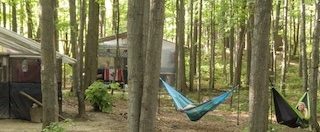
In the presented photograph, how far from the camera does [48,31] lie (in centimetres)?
671

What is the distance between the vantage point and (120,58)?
22.2 meters

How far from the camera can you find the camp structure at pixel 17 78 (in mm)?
10984

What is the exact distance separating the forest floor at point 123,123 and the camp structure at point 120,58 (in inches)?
279

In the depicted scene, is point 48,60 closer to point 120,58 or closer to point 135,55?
point 135,55

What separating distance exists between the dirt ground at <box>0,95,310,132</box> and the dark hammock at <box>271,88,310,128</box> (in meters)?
0.21

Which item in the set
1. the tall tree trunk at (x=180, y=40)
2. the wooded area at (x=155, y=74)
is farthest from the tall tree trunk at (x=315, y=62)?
the tall tree trunk at (x=180, y=40)

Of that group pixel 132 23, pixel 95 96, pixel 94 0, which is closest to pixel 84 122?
pixel 95 96

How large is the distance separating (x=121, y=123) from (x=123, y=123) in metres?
0.05

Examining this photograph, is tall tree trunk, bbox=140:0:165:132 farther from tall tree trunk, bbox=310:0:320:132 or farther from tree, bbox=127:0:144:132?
tall tree trunk, bbox=310:0:320:132

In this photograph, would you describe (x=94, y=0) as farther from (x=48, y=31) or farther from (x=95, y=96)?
(x=48, y=31)

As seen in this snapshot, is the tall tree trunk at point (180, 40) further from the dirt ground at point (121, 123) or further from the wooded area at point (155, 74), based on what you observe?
the dirt ground at point (121, 123)

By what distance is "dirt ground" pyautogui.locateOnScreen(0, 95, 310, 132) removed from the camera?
9911 mm

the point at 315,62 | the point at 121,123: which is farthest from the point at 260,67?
the point at 121,123

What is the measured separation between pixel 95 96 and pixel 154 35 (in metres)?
7.73
